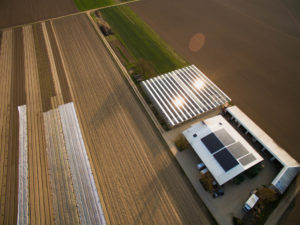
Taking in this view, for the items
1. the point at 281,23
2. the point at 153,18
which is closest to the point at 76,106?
the point at 153,18

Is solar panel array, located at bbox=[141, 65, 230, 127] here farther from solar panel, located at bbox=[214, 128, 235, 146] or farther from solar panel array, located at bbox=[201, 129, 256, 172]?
solar panel array, located at bbox=[201, 129, 256, 172]

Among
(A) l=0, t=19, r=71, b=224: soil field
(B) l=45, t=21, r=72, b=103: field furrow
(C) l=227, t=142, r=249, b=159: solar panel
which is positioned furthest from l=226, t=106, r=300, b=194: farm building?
(B) l=45, t=21, r=72, b=103: field furrow

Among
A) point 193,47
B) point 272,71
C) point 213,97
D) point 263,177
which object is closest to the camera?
point 263,177

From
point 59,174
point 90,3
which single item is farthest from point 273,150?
point 90,3

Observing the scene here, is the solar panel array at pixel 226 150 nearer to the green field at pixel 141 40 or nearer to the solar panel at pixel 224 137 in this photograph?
the solar panel at pixel 224 137

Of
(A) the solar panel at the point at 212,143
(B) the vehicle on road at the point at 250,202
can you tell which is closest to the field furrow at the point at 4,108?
(A) the solar panel at the point at 212,143

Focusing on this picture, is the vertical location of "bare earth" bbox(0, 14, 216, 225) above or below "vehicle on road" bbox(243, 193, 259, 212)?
above

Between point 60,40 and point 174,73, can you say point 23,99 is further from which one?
point 174,73
